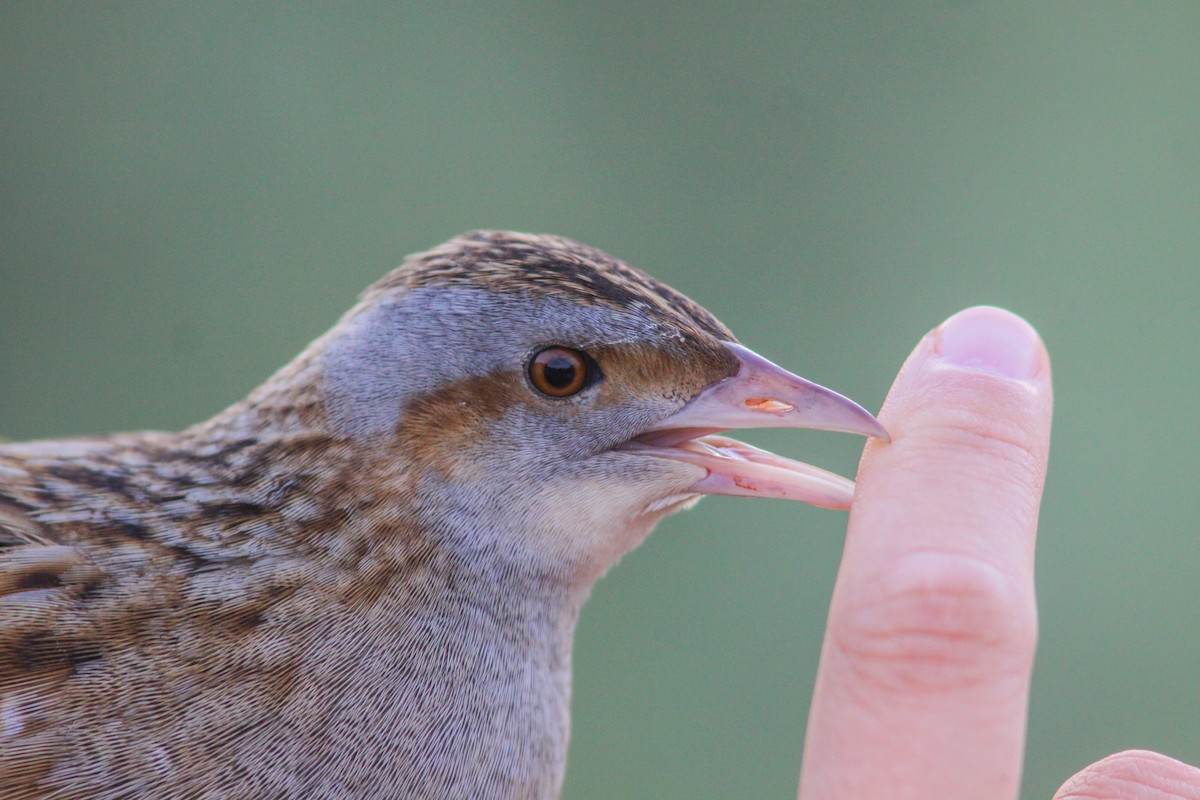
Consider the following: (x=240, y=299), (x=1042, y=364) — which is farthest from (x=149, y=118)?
(x=1042, y=364)

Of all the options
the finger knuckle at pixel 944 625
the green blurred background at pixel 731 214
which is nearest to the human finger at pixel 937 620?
the finger knuckle at pixel 944 625

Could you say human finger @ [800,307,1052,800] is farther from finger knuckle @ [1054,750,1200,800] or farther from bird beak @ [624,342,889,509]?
finger knuckle @ [1054,750,1200,800]

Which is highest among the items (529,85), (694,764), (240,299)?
(529,85)

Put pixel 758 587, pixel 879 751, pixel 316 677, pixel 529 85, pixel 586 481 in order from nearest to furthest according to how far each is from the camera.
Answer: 1. pixel 879 751
2. pixel 316 677
3. pixel 586 481
4. pixel 758 587
5. pixel 529 85

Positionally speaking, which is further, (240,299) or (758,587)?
(240,299)

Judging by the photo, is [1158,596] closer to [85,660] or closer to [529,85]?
[529,85]

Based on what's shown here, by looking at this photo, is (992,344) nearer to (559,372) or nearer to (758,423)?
(758,423)

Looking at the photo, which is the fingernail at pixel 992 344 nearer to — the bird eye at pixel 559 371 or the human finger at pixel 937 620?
the human finger at pixel 937 620

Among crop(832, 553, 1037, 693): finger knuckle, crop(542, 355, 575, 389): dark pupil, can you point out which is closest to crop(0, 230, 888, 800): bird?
crop(542, 355, 575, 389): dark pupil
